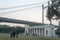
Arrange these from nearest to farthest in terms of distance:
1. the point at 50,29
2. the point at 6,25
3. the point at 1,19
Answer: the point at 50,29, the point at 1,19, the point at 6,25

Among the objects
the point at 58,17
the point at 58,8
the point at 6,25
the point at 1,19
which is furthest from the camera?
the point at 6,25

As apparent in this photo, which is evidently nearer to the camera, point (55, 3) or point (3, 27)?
point (55, 3)

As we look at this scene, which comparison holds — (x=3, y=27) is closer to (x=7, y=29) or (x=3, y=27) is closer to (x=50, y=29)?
(x=7, y=29)

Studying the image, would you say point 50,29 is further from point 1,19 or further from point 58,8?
point 58,8

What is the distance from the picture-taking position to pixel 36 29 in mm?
55719

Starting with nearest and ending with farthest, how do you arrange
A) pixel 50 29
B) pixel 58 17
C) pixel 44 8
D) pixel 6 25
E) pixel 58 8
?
pixel 58 8 < pixel 58 17 < pixel 44 8 < pixel 50 29 < pixel 6 25

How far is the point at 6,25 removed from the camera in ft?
213

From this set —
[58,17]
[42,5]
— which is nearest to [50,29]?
[42,5]

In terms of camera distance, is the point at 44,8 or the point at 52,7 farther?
the point at 44,8

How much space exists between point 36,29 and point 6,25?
13.2m

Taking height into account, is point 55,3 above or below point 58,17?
above

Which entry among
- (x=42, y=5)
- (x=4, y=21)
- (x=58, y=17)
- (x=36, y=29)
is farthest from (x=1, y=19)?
(x=58, y=17)

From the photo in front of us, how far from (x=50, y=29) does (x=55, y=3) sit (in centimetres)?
2322

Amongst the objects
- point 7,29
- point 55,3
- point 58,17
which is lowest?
point 7,29
